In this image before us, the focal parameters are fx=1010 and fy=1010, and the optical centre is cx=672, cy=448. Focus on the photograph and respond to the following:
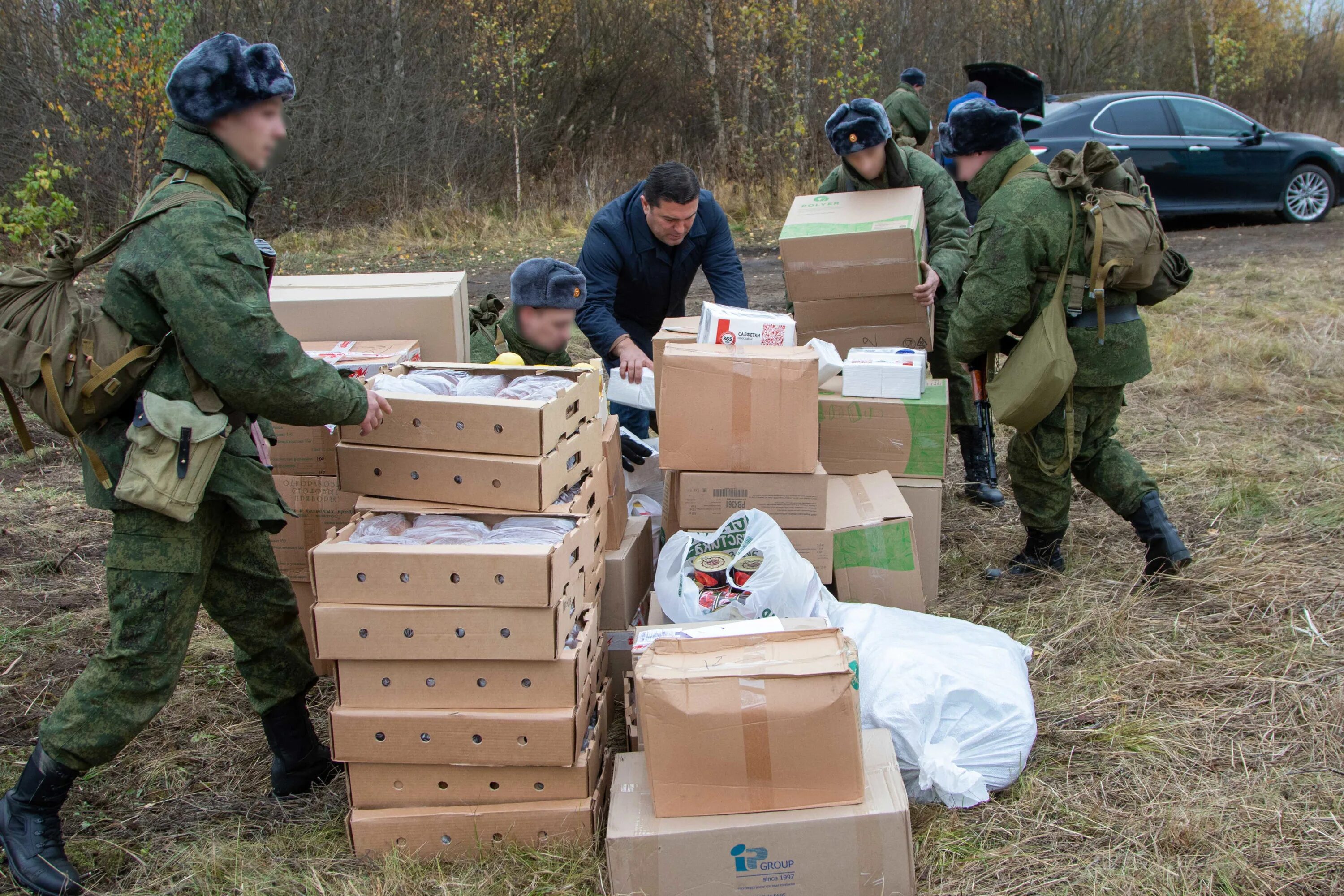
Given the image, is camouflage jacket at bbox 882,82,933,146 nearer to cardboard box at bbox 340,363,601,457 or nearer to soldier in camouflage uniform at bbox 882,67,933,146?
soldier in camouflage uniform at bbox 882,67,933,146

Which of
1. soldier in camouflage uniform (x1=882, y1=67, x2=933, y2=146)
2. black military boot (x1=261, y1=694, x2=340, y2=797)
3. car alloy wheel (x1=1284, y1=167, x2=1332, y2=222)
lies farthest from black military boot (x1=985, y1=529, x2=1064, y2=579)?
car alloy wheel (x1=1284, y1=167, x2=1332, y2=222)

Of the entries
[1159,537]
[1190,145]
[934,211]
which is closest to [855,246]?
[934,211]

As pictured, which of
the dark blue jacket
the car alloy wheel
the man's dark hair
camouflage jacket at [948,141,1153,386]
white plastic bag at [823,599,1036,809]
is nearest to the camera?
white plastic bag at [823,599,1036,809]

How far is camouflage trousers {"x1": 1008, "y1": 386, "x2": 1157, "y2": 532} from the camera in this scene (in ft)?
12.0

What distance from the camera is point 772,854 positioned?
223cm

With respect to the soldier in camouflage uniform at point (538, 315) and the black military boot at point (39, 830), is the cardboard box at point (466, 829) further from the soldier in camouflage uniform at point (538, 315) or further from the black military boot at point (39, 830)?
the soldier in camouflage uniform at point (538, 315)

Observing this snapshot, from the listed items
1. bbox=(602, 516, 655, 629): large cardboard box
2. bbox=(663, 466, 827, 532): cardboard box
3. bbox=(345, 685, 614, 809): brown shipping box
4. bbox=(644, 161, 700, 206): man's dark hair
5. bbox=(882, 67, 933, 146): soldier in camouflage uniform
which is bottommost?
bbox=(345, 685, 614, 809): brown shipping box

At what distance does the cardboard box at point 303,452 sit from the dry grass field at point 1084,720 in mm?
773

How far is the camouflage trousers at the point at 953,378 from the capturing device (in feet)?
15.2

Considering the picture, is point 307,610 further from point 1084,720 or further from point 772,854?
point 1084,720

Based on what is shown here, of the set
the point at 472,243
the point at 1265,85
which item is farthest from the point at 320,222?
the point at 1265,85

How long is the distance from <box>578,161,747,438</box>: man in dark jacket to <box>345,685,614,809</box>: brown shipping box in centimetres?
191

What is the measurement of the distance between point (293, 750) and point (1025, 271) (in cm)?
280

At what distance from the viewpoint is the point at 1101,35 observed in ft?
61.1
